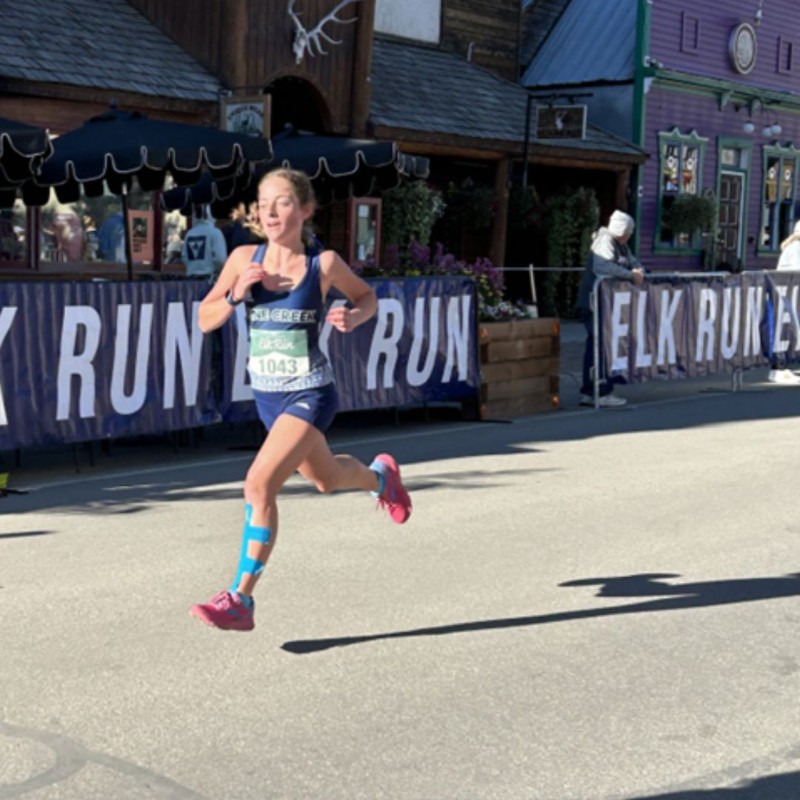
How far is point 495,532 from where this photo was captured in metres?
8.68

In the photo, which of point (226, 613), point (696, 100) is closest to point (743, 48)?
point (696, 100)

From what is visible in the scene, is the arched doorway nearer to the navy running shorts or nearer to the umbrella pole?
the umbrella pole

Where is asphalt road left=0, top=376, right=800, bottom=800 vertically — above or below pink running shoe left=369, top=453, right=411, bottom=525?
below

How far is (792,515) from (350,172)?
7330 millimetres

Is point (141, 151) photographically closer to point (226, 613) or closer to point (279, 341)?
point (279, 341)

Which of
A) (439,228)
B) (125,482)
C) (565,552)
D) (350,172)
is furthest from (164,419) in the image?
(439,228)

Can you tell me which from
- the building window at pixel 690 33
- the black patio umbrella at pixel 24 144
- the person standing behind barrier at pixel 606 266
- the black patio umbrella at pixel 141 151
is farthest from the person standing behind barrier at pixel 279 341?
the building window at pixel 690 33

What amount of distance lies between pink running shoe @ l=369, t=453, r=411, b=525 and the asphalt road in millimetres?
364

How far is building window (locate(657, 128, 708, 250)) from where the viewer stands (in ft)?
95.3

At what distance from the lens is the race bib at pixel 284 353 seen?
6359 mm

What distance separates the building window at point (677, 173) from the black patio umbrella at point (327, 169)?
43.4 ft

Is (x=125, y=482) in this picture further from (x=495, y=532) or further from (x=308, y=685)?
(x=308, y=685)

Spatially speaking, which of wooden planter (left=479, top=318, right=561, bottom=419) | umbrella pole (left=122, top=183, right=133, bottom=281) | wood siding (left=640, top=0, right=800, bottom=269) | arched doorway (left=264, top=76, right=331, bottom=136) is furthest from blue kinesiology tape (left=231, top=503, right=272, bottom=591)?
wood siding (left=640, top=0, right=800, bottom=269)

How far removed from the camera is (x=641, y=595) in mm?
7277
